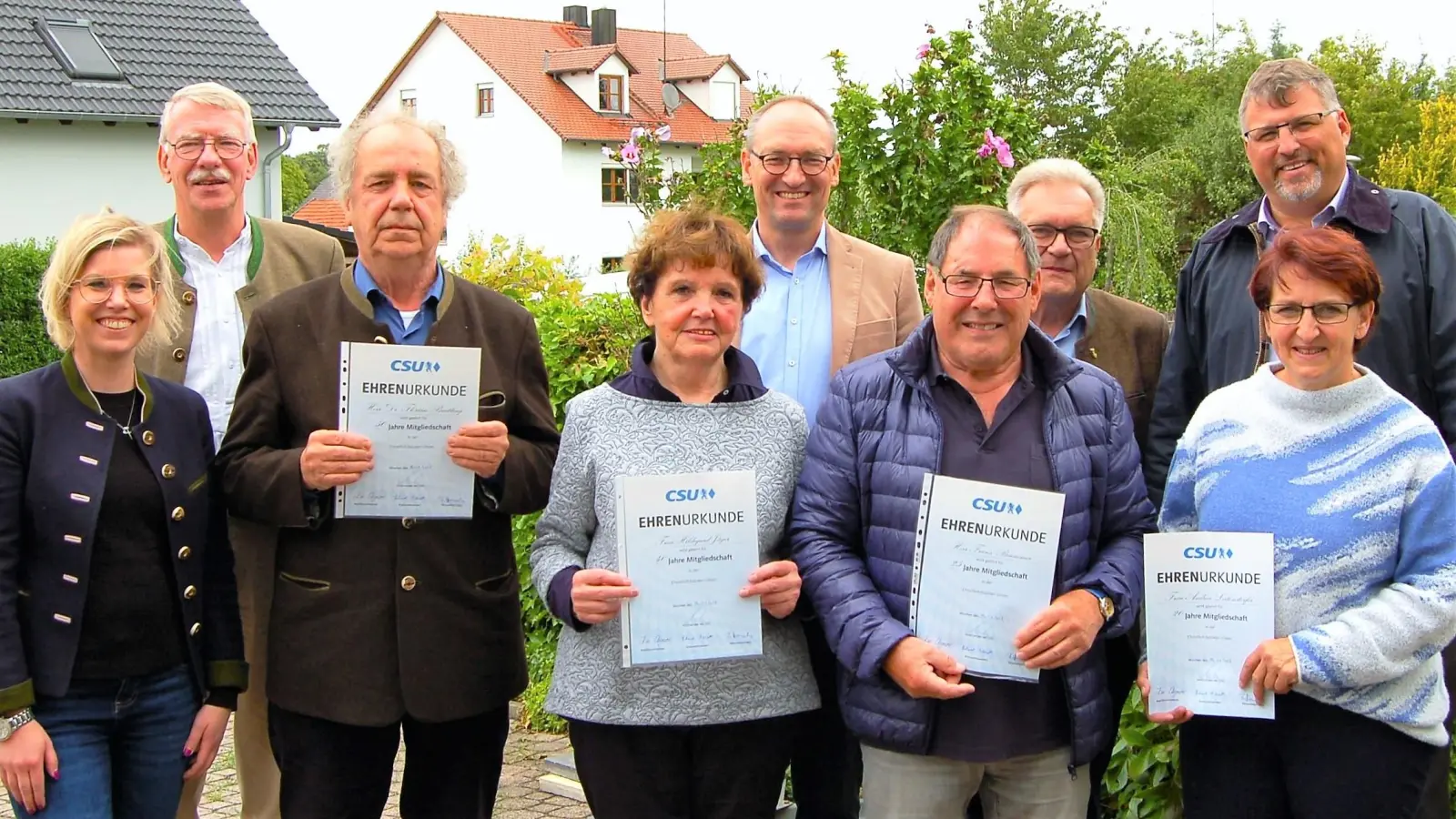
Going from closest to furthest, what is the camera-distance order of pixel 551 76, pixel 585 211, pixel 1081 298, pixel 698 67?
1. pixel 1081 298
2. pixel 585 211
3. pixel 551 76
4. pixel 698 67

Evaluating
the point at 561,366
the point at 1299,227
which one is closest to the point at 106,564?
the point at 1299,227

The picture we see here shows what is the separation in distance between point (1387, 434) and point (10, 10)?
96.3 ft

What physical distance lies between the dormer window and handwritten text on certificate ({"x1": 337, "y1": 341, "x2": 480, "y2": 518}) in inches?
1875

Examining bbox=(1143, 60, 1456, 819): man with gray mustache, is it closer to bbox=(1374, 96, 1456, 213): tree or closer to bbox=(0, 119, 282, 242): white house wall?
bbox=(0, 119, 282, 242): white house wall

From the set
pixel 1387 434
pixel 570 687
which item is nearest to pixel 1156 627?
pixel 1387 434

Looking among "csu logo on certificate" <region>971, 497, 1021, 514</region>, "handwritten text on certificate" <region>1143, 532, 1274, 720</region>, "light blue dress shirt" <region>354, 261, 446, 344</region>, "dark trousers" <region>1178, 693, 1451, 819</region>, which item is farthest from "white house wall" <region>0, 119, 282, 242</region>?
"dark trousers" <region>1178, 693, 1451, 819</region>

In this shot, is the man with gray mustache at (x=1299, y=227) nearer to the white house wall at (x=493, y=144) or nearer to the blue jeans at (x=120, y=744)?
the blue jeans at (x=120, y=744)

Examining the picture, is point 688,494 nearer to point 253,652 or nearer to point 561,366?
point 253,652

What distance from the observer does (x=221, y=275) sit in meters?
4.34

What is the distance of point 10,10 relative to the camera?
1073 inches

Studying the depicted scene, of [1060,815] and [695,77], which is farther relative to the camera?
[695,77]

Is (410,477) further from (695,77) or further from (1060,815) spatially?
(695,77)

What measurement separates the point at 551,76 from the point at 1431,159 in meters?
29.5

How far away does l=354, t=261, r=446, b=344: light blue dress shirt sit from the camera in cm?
383
